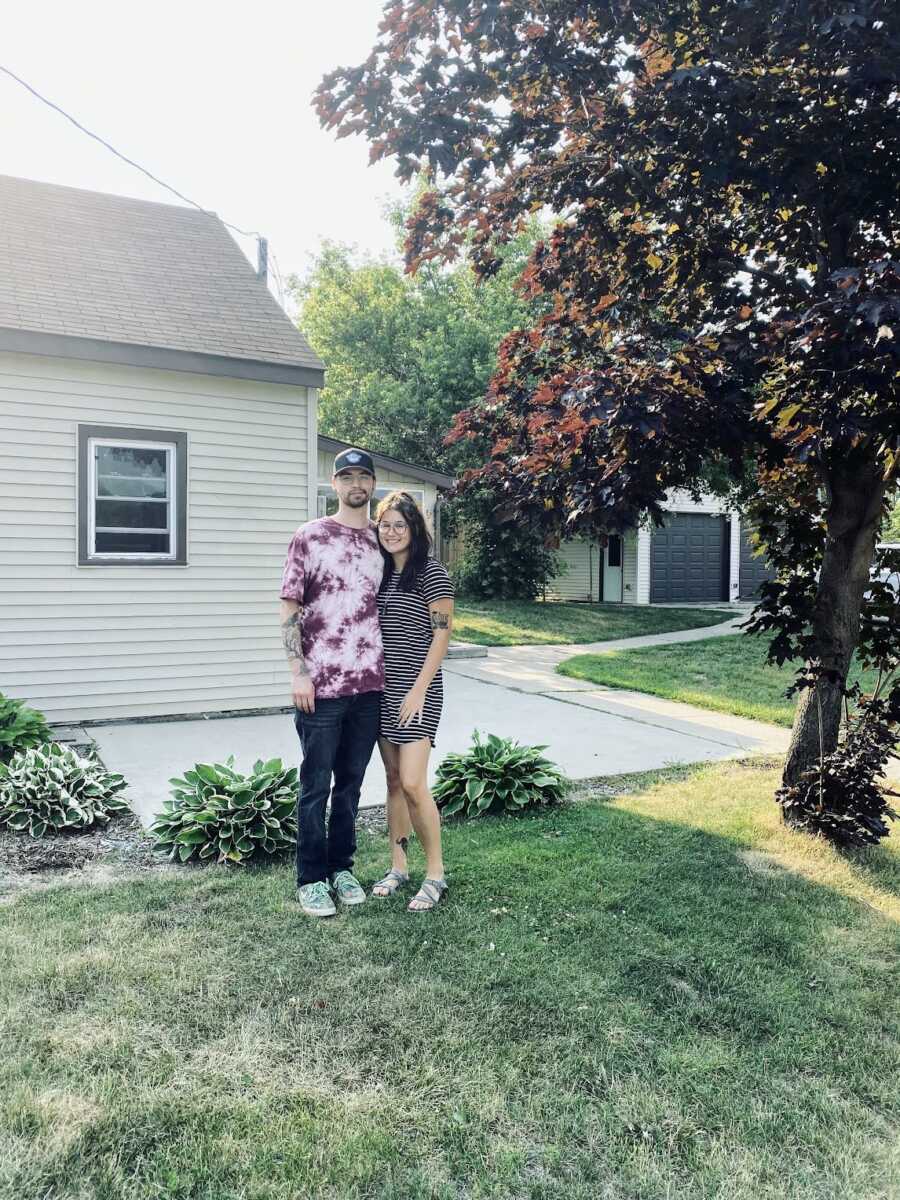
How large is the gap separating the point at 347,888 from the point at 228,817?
82 cm

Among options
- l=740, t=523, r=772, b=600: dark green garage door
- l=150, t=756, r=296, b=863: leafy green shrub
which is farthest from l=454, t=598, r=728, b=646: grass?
l=150, t=756, r=296, b=863: leafy green shrub

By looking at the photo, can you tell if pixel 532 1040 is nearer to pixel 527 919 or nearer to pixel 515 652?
pixel 527 919

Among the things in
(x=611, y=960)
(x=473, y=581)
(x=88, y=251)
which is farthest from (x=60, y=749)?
(x=473, y=581)

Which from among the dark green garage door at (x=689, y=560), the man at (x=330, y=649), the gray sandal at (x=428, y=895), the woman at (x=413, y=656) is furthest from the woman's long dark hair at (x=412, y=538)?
the dark green garage door at (x=689, y=560)

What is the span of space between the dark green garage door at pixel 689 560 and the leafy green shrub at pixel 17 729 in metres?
15.6

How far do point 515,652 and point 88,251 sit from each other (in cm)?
706

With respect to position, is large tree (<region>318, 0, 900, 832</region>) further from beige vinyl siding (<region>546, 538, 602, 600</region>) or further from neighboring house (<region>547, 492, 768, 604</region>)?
beige vinyl siding (<region>546, 538, 602, 600</region>)

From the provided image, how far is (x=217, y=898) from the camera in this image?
11.5 ft

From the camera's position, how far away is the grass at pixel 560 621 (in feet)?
43.9

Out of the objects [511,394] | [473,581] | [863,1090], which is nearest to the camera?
[863,1090]

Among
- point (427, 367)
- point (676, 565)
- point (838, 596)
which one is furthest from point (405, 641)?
point (676, 565)

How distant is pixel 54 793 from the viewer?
14.6ft

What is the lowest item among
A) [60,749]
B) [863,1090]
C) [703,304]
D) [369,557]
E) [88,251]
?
[863,1090]

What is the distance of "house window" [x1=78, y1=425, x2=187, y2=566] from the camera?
6.93 metres
